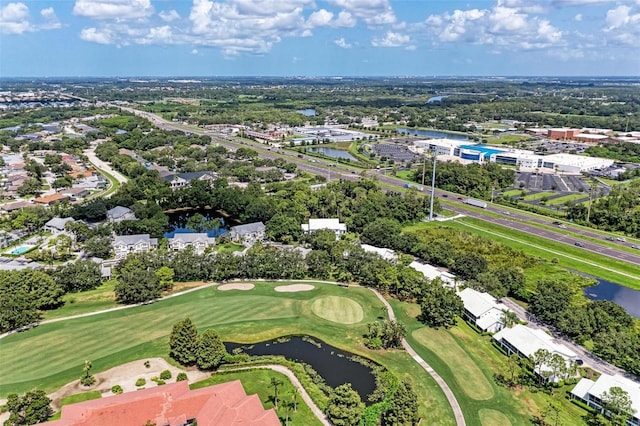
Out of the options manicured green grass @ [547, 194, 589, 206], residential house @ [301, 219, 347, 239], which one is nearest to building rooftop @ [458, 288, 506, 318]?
residential house @ [301, 219, 347, 239]

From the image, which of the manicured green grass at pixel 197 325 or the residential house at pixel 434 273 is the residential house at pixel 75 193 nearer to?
the manicured green grass at pixel 197 325

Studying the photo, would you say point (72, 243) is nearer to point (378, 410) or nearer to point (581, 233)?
point (378, 410)

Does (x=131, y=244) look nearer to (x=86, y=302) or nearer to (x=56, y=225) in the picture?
(x=86, y=302)

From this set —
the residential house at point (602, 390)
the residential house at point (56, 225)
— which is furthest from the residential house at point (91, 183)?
the residential house at point (602, 390)

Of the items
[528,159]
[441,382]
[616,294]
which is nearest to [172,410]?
[441,382]

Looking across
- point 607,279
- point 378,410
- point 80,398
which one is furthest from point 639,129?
point 80,398
